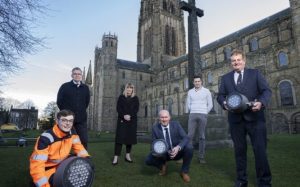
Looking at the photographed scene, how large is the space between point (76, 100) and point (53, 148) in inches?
96.1

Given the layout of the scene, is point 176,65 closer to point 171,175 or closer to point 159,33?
point 159,33

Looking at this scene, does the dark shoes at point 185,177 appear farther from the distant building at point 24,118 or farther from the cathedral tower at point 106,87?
the distant building at point 24,118

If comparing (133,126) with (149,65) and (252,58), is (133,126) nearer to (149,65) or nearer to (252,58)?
(252,58)

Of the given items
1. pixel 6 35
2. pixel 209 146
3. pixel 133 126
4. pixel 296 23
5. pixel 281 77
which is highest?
pixel 296 23

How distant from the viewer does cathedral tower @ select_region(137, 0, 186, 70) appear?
177ft

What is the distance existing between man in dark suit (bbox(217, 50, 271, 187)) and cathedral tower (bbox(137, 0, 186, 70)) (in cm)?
4961

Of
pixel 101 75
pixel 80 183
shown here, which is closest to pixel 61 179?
pixel 80 183

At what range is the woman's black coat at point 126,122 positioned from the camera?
6.16 meters

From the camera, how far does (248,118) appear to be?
358 cm

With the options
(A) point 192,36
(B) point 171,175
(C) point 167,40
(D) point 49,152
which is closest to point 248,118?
(B) point 171,175

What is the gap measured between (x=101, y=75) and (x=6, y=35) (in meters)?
41.9

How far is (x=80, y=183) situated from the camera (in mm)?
2512

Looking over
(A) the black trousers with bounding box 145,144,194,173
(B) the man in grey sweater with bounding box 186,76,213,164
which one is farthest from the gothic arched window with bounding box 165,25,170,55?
(A) the black trousers with bounding box 145,144,194,173

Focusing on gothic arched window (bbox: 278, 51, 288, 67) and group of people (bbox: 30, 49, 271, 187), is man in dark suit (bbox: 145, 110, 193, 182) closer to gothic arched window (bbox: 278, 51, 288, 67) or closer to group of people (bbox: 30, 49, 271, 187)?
group of people (bbox: 30, 49, 271, 187)
